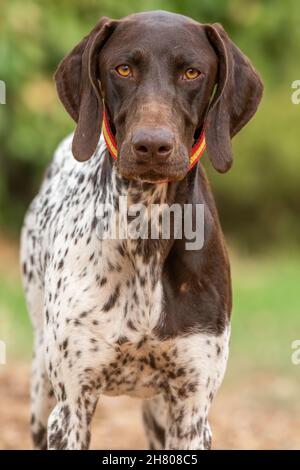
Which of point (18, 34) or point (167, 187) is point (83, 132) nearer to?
point (167, 187)

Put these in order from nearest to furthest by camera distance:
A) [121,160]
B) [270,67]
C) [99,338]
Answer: [121,160] → [99,338] → [270,67]

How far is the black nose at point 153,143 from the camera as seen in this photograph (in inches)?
165

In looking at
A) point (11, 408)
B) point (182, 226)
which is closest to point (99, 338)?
point (182, 226)

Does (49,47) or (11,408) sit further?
(49,47)

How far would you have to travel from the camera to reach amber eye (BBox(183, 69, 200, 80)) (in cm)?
446

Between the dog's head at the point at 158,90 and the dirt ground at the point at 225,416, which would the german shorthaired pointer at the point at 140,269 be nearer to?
the dog's head at the point at 158,90

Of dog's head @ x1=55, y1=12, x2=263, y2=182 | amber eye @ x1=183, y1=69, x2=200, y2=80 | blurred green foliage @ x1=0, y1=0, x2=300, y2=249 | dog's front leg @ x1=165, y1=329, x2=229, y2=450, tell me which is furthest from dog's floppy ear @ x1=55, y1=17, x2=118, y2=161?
blurred green foliage @ x1=0, y1=0, x2=300, y2=249

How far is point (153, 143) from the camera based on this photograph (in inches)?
165

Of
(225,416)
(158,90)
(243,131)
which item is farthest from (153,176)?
(243,131)

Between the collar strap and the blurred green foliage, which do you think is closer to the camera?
the collar strap

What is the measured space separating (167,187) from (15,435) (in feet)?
9.54

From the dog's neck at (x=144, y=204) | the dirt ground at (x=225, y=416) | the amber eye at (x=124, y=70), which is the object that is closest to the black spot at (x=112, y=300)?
the dog's neck at (x=144, y=204)

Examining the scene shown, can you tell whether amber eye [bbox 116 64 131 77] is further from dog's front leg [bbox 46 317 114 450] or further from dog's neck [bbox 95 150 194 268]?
dog's front leg [bbox 46 317 114 450]

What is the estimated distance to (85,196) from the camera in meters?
5.04
